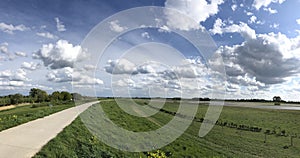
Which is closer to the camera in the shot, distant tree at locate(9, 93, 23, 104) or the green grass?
the green grass

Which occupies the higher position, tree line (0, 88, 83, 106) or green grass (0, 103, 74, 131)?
green grass (0, 103, 74, 131)

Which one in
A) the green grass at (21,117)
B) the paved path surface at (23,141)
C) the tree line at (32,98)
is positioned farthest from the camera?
the tree line at (32,98)

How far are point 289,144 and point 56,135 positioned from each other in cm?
3234

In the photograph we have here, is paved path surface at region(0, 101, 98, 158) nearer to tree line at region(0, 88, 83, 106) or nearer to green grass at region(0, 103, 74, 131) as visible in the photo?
green grass at region(0, 103, 74, 131)

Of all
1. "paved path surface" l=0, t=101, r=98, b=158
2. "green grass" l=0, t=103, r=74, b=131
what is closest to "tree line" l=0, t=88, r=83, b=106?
"green grass" l=0, t=103, r=74, b=131

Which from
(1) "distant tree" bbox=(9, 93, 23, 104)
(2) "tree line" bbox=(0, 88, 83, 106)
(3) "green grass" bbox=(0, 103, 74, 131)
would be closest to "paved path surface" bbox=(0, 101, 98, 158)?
(3) "green grass" bbox=(0, 103, 74, 131)

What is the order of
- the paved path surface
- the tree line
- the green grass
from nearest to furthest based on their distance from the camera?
the paved path surface → the green grass → the tree line

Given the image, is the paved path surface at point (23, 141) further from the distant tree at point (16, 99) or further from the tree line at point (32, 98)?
the distant tree at point (16, 99)

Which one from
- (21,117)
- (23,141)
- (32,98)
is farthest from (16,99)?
(23,141)

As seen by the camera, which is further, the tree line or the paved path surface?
the tree line

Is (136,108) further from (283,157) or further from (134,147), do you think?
(134,147)

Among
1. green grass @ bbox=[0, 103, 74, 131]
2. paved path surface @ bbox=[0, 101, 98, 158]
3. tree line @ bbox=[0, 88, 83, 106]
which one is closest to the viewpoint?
paved path surface @ bbox=[0, 101, 98, 158]

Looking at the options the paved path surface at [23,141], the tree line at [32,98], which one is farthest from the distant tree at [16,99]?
the paved path surface at [23,141]

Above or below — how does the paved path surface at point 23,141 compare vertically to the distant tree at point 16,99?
above
